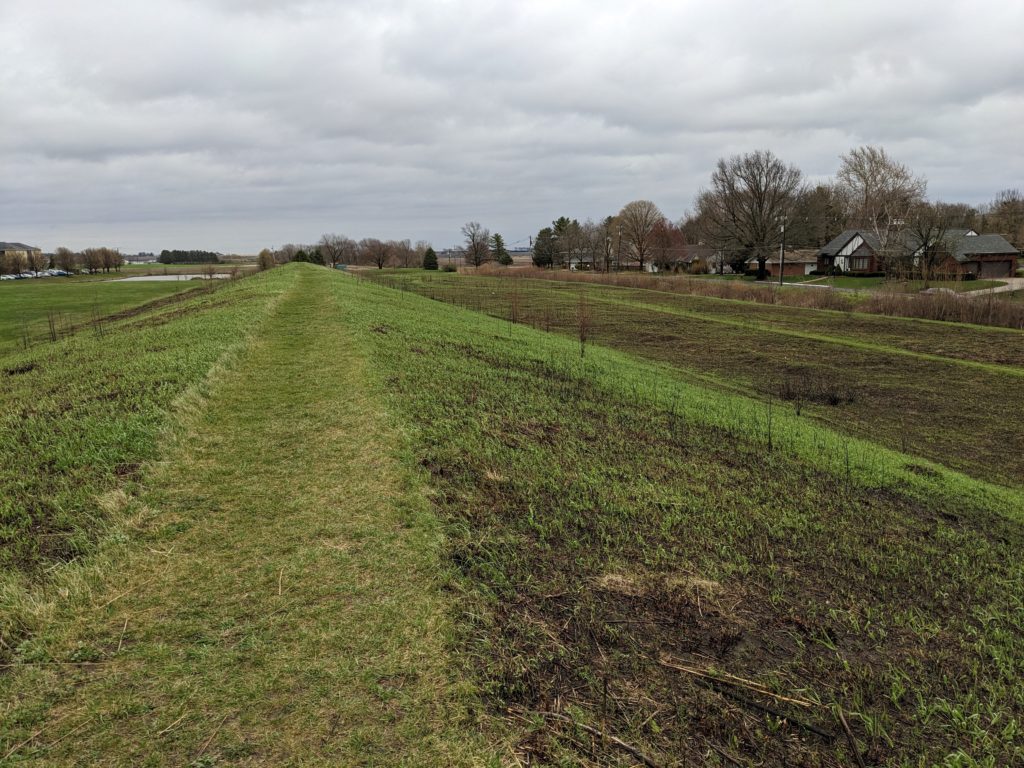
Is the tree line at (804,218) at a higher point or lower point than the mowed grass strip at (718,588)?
higher

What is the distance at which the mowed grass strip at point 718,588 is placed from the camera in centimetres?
329

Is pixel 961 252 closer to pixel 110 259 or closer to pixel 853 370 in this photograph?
pixel 853 370

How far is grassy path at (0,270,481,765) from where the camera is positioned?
106 inches

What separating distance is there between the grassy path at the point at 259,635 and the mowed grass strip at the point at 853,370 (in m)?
10.8

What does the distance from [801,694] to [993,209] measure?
369ft

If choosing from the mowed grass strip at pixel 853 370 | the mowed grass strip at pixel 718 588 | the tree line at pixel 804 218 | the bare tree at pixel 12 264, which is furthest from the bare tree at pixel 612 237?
the bare tree at pixel 12 264

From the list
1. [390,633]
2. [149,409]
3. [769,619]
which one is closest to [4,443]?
[149,409]

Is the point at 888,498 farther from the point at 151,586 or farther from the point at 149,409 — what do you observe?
the point at 149,409

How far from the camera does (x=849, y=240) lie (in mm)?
63281

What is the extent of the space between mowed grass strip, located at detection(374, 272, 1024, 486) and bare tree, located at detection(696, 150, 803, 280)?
1293 inches

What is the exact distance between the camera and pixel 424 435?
6.96 meters

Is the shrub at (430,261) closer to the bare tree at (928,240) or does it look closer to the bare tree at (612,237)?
the bare tree at (612,237)

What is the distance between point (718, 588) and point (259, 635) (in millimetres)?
3548

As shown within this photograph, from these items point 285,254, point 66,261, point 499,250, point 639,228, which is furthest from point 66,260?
point 639,228
